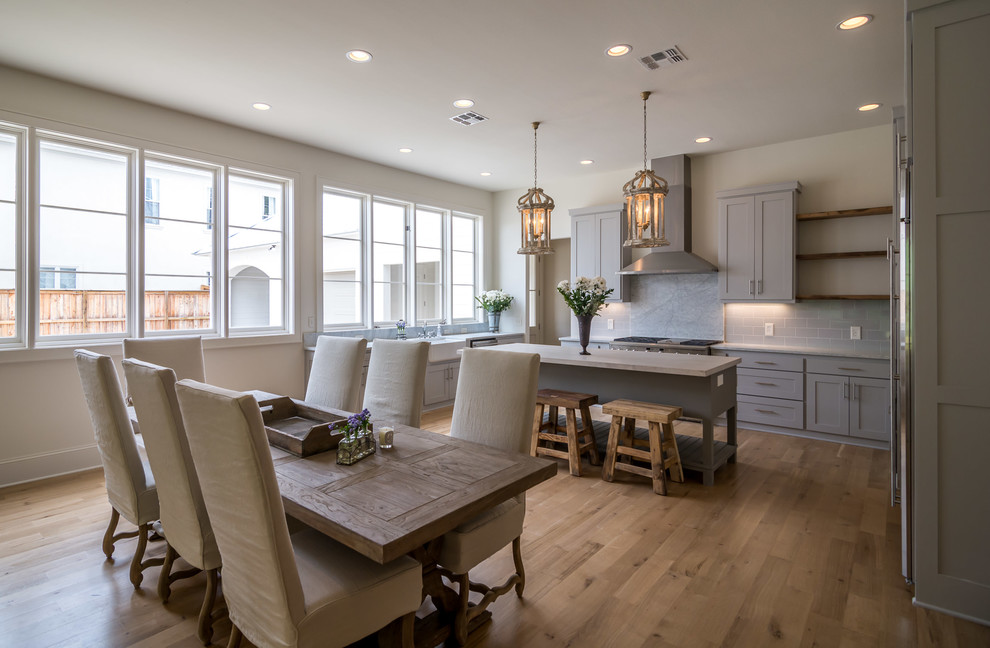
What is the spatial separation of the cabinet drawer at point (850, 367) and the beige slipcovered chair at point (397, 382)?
3.67 meters

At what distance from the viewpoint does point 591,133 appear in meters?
4.80

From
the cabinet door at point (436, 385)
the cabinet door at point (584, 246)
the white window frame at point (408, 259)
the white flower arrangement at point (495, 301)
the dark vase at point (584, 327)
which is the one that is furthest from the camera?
the white flower arrangement at point (495, 301)

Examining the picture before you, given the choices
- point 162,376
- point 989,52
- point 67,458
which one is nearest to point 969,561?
point 989,52

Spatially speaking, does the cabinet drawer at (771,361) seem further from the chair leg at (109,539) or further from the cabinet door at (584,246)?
the chair leg at (109,539)

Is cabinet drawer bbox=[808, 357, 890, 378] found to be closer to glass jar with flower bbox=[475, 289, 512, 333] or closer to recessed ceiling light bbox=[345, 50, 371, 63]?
glass jar with flower bbox=[475, 289, 512, 333]

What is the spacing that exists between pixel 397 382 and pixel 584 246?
4021mm

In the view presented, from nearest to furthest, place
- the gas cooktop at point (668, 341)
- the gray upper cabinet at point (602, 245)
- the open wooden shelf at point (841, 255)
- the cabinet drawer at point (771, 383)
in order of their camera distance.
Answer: the open wooden shelf at point (841, 255), the cabinet drawer at point (771, 383), the gas cooktop at point (668, 341), the gray upper cabinet at point (602, 245)

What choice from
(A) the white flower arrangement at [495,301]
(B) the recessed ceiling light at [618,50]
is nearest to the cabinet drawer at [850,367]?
(B) the recessed ceiling light at [618,50]

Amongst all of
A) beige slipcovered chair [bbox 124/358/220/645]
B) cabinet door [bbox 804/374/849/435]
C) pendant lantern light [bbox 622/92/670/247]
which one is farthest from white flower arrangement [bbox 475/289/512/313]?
beige slipcovered chair [bbox 124/358/220/645]

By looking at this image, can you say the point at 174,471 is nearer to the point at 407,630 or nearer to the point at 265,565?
the point at 265,565

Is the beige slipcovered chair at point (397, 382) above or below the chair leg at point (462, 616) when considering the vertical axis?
above

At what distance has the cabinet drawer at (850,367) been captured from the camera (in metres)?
4.27

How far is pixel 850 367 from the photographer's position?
14.5ft

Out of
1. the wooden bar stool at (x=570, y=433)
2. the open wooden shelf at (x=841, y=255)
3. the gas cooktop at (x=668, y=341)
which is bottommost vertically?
the wooden bar stool at (x=570, y=433)
